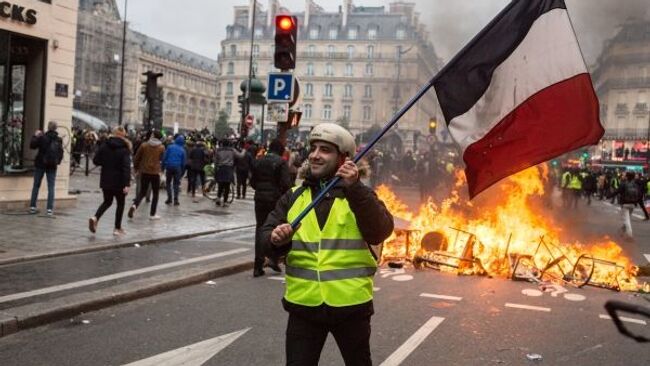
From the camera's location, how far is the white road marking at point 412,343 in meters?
4.91

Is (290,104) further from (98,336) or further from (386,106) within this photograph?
(386,106)

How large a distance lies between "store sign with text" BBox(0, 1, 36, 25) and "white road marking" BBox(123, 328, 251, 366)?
9.10 metres

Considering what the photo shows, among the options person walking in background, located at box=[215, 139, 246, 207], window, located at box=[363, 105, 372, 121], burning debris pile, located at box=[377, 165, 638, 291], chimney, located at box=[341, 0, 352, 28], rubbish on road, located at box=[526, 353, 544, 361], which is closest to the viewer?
rubbish on road, located at box=[526, 353, 544, 361]

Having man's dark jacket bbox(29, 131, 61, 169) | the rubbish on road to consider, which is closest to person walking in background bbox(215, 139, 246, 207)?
man's dark jacket bbox(29, 131, 61, 169)

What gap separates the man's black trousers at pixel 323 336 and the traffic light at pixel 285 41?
298 inches

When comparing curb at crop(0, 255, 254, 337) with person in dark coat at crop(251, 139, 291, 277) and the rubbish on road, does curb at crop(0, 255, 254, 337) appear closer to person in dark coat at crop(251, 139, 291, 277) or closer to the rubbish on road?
person in dark coat at crop(251, 139, 291, 277)

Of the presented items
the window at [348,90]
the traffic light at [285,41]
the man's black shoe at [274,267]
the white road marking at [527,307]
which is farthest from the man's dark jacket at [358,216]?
the window at [348,90]

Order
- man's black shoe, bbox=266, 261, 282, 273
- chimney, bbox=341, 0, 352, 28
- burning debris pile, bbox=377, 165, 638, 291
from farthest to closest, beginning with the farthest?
chimney, bbox=341, 0, 352, 28 < burning debris pile, bbox=377, 165, 638, 291 < man's black shoe, bbox=266, 261, 282, 273

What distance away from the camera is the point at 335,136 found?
3125 mm

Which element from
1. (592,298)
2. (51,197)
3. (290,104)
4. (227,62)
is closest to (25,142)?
(51,197)

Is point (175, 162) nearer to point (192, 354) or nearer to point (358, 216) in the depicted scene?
point (192, 354)

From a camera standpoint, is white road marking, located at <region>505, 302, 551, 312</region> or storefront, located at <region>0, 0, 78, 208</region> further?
storefront, located at <region>0, 0, 78, 208</region>

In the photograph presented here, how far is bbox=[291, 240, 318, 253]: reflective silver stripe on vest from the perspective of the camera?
3.05 metres

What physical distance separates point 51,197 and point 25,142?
1937 millimetres
